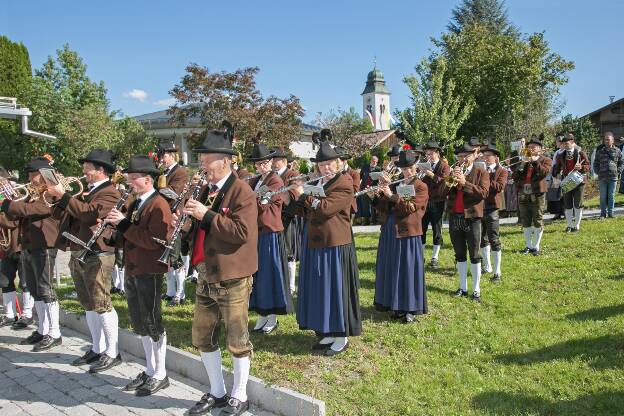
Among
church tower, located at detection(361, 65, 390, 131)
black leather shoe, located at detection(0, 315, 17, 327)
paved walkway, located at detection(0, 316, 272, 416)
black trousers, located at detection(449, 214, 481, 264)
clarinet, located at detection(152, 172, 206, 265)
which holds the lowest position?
paved walkway, located at detection(0, 316, 272, 416)

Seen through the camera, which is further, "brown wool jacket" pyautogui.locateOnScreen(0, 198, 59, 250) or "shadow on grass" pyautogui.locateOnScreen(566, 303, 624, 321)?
"shadow on grass" pyautogui.locateOnScreen(566, 303, 624, 321)

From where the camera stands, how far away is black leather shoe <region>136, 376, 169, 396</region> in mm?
5435

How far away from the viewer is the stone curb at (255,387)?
4770mm

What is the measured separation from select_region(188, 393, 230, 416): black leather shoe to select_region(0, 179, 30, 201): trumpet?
13.3 feet

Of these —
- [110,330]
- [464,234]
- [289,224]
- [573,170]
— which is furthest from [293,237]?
[573,170]

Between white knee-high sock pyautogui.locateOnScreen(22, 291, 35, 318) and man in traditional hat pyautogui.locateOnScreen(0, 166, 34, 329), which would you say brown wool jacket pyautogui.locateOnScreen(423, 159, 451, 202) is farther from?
white knee-high sock pyautogui.locateOnScreen(22, 291, 35, 318)

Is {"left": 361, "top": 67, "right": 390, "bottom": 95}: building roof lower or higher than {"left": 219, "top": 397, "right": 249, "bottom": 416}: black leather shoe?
higher

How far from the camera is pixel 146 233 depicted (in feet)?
17.7

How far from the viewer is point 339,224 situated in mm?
6254

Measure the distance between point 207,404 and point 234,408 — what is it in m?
0.29

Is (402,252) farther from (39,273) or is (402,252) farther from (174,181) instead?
(39,273)

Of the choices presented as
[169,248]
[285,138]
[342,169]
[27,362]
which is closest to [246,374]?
[169,248]

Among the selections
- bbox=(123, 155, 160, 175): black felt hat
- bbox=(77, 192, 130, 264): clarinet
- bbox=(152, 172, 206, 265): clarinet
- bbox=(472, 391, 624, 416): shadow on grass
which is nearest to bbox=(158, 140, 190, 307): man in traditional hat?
bbox=(77, 192, 130, 264): clarinet

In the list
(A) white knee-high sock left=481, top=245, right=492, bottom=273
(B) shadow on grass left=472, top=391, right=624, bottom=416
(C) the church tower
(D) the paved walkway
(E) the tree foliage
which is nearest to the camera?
(B) shadow on grass left=472, top=391, right=624, bottom=416
